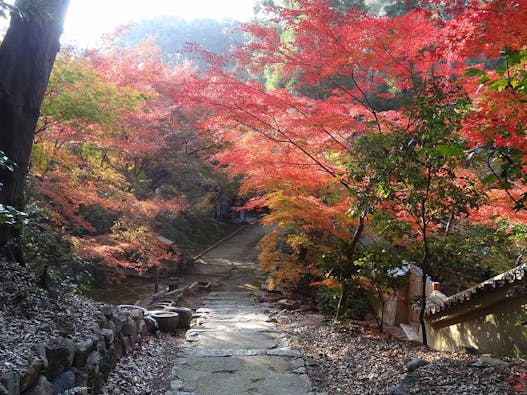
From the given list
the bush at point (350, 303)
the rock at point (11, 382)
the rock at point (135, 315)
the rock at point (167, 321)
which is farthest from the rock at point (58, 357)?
the bush at point (350, 303)

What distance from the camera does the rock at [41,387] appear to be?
341cm

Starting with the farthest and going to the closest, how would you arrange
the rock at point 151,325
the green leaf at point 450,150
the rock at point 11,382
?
1. the rock at point 151,325
2. the green leaf at point 450,150
3. the rock at point 11,382

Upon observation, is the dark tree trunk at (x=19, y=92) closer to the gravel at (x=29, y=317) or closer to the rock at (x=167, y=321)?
the gravel at (x=29, y=317)

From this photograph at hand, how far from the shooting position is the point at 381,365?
5.68 m

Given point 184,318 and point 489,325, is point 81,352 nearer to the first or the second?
point 184,318

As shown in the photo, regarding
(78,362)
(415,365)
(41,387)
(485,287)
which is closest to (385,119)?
(485,287)

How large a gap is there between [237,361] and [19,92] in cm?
456

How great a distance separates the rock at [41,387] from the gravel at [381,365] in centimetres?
307

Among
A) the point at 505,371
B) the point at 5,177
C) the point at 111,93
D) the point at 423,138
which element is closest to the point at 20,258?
the point at 5,177

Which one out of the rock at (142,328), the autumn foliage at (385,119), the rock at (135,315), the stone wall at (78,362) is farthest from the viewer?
the rock at (142,328)

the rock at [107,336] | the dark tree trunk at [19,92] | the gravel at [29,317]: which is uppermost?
the dark tree trunk at [19,92]

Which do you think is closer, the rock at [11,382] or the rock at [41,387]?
the rock at [11,382]

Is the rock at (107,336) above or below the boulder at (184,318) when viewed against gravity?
above

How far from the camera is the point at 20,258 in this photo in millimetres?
5418
